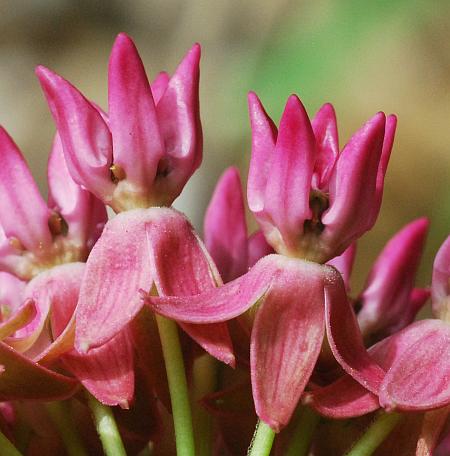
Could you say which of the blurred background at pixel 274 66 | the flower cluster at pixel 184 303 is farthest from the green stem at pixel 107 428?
the blurred background at pixel 274 66

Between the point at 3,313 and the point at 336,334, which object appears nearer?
the point at 336,334

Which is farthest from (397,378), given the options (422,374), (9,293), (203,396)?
(9,293)

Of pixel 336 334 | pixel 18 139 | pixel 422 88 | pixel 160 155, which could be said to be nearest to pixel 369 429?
pixel 336 334

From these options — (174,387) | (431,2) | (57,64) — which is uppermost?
(431,2)

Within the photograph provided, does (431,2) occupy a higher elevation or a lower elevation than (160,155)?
higher

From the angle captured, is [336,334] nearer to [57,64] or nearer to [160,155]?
[160,155]
